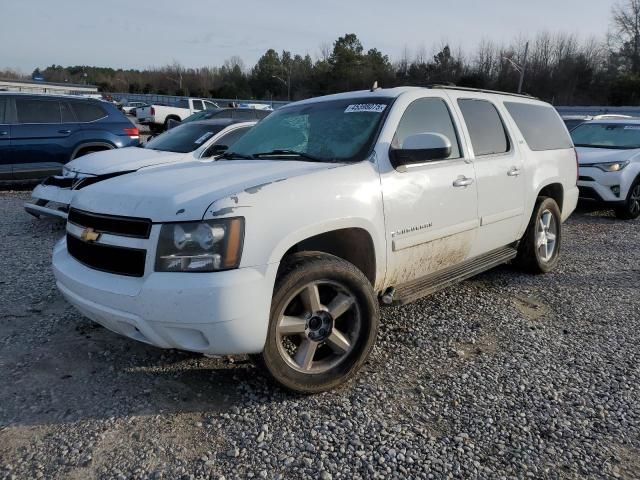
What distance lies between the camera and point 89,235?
112 inches

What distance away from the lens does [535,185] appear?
15.8ft

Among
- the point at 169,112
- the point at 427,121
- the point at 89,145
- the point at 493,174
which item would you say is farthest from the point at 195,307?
the point at 169,112

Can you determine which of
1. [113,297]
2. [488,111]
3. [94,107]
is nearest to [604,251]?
[488,111]

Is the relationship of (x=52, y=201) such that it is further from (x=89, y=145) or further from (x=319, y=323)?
(x=319, y=323)

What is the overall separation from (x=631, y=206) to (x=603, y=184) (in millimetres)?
740

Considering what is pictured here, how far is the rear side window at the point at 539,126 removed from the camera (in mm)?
4863

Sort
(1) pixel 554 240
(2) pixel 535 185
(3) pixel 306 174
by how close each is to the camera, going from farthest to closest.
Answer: (1) pixel 554 240 → (2) pixel 535 185 → (3) pixel 306 174

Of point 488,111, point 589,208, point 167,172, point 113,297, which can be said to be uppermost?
point 488,111

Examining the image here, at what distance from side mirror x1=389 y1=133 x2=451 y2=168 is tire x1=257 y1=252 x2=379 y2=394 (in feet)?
2.80

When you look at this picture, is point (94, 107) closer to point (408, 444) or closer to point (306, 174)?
point (306, 174)

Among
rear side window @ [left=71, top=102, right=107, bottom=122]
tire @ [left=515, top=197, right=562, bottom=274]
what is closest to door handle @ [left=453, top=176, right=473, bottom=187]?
tire @ [left=515, top=197, right=562, bottom=274]

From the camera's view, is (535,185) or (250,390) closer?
(250,390)

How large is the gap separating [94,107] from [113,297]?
796 centimetres

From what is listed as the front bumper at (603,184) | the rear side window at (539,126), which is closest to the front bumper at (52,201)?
the rear side window at (539,126)
